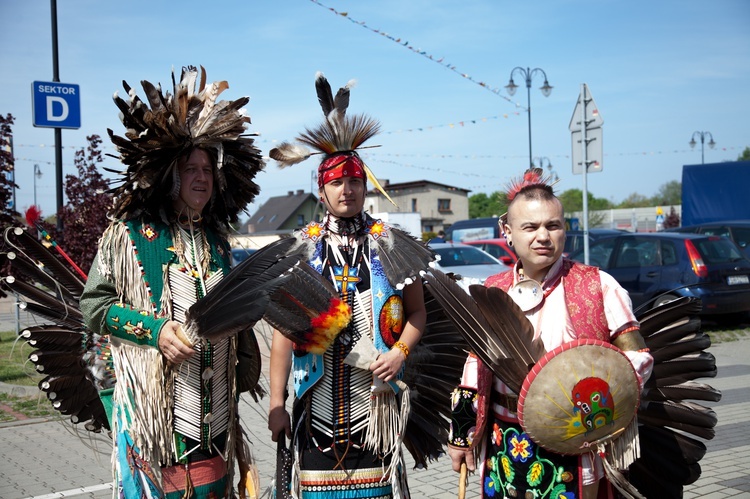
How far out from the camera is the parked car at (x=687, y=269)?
11.0 m

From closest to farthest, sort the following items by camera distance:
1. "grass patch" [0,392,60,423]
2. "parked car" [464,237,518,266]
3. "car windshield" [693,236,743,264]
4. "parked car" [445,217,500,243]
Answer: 1. "grass patch" [0,392,60,423]
2. "car windshield" [693,236,743,264]
3. "parked car" [464,237,518,266]
4. "parked car" [445,217,500,243]

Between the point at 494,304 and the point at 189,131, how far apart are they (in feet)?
4.98

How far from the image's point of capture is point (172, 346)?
9.06ft

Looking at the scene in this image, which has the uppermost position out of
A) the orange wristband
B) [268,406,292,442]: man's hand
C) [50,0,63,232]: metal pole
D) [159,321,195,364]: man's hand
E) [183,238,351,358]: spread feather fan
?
[50,0,63,232]: metal pole

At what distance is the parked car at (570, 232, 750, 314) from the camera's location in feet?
36.1

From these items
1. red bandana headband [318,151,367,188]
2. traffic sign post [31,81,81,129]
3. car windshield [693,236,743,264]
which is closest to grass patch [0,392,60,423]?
traffic sign post [31,81,81,129]

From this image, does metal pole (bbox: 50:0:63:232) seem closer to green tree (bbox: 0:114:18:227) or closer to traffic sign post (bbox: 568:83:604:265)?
green tree (bbox: 0:114:18:227)

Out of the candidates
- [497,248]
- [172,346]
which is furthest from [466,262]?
[172,346]

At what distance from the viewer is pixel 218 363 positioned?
3.02m

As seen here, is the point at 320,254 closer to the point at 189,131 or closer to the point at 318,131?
the point at 318,131

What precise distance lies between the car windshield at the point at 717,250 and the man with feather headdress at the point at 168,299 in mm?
10006

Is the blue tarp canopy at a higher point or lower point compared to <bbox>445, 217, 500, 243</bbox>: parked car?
higher

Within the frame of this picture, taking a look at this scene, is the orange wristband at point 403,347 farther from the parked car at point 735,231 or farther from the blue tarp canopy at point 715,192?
the blue tarp canopy at point 715,192

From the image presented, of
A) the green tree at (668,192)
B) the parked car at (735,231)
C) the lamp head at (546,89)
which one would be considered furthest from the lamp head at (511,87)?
the green tree at (668,192)
